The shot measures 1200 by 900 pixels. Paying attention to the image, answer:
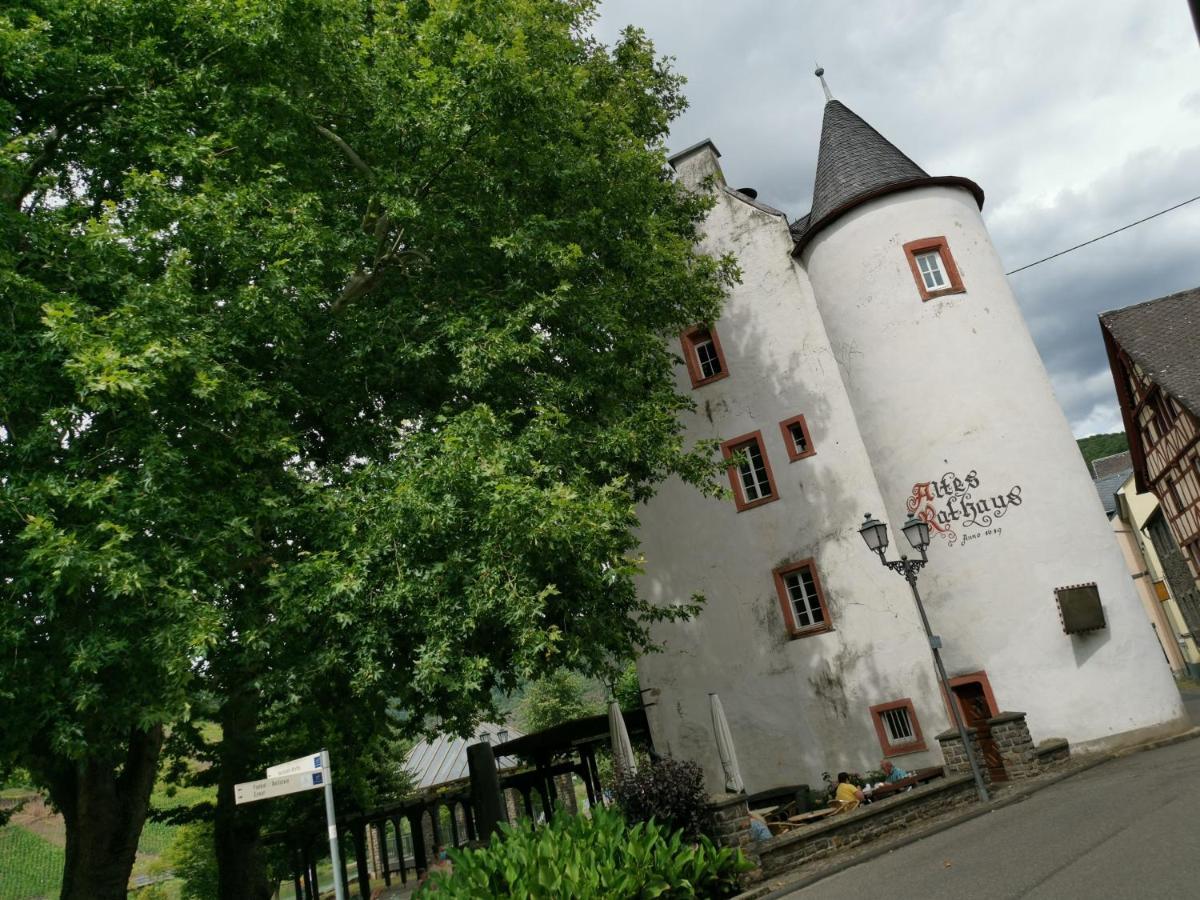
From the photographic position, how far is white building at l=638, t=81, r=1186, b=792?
16953 millimetres

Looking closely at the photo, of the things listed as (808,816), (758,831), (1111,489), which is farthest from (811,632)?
(1111,489)

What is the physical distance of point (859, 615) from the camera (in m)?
19.3

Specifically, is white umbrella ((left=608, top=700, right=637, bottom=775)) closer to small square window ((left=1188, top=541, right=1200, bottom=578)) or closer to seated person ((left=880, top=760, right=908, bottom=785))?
seated person ((left=880, top=760, right=908, bottom=785))

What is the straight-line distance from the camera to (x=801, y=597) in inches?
798

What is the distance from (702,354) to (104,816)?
16.2m

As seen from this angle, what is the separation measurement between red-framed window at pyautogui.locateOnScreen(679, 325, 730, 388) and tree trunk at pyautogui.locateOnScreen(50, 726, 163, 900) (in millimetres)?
14526

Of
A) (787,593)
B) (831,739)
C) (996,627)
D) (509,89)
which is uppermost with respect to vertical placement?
(509,89)

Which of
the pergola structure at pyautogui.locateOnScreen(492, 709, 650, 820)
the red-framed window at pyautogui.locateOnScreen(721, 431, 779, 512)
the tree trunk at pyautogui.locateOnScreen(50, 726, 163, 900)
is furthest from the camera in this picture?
the pergola structure at pyautogui.locateOnScreen(492, 709, 650, 820)

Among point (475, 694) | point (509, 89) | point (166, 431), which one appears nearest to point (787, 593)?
point (475, 694)

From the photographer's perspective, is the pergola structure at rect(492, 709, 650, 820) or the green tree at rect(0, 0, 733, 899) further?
the pergola structure at rect(492, 709, 650, 820)

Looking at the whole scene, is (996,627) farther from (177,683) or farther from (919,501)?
(177,683)

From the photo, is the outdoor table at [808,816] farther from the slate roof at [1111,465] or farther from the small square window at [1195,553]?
the slate roof at [1111,465]

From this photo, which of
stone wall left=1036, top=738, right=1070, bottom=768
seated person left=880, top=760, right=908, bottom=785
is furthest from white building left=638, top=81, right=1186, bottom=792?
seated person left=880, top=760, right=908, bottom=785

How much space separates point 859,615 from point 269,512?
43.8ft
